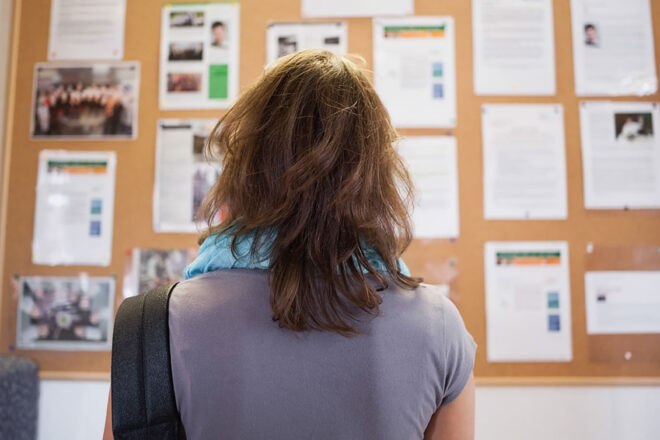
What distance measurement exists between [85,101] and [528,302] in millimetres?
1573

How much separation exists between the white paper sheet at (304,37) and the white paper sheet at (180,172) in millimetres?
323

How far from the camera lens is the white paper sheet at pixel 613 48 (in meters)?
1.38

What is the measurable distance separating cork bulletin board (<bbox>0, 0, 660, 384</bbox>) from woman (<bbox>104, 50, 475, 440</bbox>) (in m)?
0.79

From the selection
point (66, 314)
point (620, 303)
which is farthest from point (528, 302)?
point (66, 314)

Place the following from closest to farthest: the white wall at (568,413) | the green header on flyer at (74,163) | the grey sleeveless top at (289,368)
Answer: the grey sleeveless top at (289,368) → the white wall at (568,413) → the green header on flyer at (74,163)

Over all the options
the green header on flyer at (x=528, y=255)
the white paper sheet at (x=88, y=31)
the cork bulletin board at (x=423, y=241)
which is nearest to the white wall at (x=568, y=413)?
the cork bulletin board at (x=423, y=241)

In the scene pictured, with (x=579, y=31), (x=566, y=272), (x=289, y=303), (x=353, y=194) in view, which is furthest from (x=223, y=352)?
(x=579, y=31)

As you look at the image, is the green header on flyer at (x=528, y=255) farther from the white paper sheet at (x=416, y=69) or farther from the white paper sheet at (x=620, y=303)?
the white paper sheet at (x=416, y=69)

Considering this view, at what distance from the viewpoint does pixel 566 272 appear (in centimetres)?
134

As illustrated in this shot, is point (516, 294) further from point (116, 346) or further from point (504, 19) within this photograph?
point (116, 346)

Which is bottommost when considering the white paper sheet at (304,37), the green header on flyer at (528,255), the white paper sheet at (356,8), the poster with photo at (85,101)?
the green header on flyer at (528,255)

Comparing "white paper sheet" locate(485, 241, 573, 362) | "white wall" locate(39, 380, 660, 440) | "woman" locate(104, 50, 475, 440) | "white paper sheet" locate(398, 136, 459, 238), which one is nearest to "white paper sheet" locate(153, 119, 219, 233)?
"white paper sheet" locate(398, 136, 459, 238)

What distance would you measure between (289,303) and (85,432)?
1222 mm

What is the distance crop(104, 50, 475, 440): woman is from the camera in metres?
0.52
